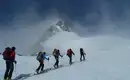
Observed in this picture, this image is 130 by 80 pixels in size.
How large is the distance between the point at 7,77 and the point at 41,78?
2.63 meters

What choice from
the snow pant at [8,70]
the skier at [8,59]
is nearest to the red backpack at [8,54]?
the skier at [8,59]

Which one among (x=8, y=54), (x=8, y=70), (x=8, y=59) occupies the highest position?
(x=8, y=54)

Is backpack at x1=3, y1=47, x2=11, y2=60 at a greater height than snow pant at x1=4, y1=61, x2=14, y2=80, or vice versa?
backpack at x1=3, y1=47, x2=11, y2=60

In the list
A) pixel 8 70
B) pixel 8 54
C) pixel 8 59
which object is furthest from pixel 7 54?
pixel 8 70

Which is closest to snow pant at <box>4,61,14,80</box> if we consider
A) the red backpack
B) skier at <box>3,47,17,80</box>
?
skier at <box>3,47,17,80</box>

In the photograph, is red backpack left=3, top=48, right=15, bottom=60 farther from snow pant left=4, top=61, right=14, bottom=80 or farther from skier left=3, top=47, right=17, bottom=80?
snow pant left=4, top=61, right=14, bottom=80

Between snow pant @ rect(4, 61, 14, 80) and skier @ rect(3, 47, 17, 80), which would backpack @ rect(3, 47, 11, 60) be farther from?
snow pant @ rect(4, 61, 14, 80)

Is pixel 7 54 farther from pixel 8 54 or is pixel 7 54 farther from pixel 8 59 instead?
pixel 8 59

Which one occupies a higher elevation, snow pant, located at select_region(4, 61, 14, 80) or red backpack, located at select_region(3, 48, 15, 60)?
red backpack, located at select_region(3, 48, 15, 60)

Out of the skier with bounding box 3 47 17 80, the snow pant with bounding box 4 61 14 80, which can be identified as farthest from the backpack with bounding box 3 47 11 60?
the snow pant with bounding box 4 61 14 80

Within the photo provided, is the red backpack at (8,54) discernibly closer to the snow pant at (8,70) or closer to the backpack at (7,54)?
the backpack at (7,54)

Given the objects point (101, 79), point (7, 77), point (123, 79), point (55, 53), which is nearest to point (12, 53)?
point (7, 77)

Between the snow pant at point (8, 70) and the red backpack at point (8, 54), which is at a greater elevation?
the red backpack at point (8, 54)

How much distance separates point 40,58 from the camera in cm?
2586
